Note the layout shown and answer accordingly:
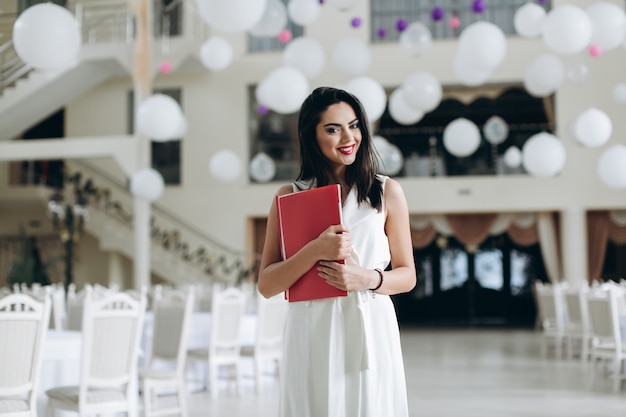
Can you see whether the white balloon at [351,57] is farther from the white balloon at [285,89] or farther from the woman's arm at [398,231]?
the woman's arm at [398,231]

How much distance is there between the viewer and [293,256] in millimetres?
1558

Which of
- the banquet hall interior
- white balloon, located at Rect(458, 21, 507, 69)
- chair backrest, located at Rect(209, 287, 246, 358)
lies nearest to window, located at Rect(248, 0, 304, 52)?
the banquet hall interior

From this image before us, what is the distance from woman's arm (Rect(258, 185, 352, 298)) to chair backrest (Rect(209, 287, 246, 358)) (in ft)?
16.7

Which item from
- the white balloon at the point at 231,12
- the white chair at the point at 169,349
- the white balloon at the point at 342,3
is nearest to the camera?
the white chair at the point at 169,349

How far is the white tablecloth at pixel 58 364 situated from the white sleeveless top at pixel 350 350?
123 inches

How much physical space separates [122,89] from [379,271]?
1487 centimetres

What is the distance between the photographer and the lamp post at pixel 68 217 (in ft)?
39.8

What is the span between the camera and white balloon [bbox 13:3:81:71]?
6195 mm

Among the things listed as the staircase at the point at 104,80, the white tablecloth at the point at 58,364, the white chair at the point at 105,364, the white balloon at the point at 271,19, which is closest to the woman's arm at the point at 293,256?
the white chair at the point at 105,364

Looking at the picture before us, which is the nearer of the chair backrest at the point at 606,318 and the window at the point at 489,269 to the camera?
the chair backrest at the point at 606,318

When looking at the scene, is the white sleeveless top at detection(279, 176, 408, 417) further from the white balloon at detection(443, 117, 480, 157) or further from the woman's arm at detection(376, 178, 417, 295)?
the white balloon at detection(443, 117, 480, 157)

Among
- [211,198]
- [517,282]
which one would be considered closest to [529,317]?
[517,282]

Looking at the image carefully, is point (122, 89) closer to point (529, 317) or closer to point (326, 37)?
point (326, 37)

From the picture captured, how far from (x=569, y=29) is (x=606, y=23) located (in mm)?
553
